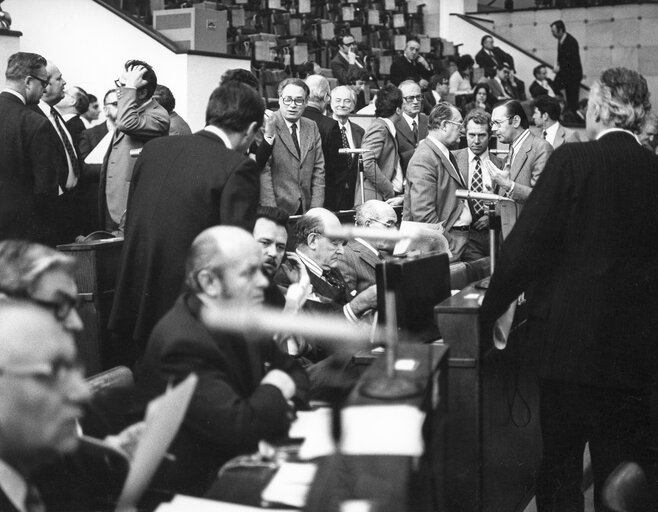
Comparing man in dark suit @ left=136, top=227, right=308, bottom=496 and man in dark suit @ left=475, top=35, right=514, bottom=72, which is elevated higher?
man in dark suit @ left=475, top=35, right=514, bottom=72

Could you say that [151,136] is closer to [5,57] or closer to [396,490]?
[396,490]

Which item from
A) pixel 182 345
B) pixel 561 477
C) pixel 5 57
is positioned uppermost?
pixel 5 57

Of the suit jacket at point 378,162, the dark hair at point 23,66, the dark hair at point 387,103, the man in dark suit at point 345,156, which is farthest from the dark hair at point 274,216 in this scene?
the dark hair at point 387,103

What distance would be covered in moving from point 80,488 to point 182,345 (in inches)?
16.9

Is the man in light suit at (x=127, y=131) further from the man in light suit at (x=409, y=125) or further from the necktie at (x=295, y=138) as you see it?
the man in light suit at (x=409, y=125)

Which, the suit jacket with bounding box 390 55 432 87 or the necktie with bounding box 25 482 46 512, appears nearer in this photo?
the necktie with bounding box 25 482 46 512

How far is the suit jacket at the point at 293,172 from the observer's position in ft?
17.7

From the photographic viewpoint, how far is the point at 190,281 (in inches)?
79.6

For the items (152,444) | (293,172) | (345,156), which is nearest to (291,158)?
(293,172)

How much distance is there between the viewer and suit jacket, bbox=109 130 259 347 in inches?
111

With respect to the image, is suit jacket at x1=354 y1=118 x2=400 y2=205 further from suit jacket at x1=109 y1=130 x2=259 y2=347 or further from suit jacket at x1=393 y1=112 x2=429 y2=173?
suit jacket at x1=109 y1=130 x2=259 y2=347

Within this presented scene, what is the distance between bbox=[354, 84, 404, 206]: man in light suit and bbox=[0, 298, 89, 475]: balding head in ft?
16.8

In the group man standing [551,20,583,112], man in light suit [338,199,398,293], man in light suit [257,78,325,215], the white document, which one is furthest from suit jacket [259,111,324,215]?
man standing [551,20,583,112]

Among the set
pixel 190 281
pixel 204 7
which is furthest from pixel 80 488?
pixel 204 7
